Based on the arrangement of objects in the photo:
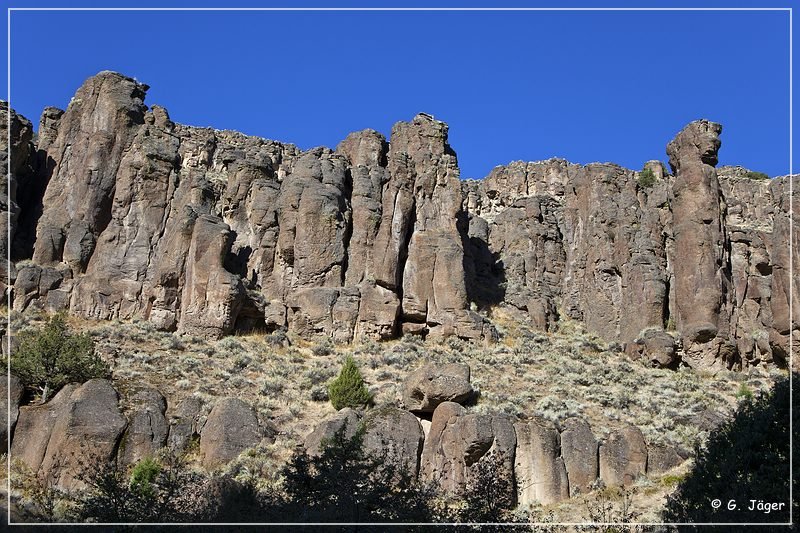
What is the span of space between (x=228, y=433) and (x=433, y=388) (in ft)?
25.0

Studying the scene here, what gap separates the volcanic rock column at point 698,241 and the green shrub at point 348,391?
19892 millimetres

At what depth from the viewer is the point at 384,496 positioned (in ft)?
68.8

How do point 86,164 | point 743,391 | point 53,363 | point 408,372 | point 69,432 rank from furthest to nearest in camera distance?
point 86,164, point 743,391, point 408,372, point 53,363, point 69,432

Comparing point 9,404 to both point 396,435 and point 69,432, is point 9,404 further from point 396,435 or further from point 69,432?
point 396,435

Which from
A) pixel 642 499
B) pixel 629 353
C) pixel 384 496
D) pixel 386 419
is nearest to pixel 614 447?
pixel 642 499

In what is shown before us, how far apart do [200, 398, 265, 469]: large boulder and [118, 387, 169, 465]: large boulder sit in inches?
56.9

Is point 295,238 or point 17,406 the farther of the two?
point 295,238

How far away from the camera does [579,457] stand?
2811 cm

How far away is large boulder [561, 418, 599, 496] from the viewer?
90.9ft

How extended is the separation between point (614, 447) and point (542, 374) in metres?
11.9

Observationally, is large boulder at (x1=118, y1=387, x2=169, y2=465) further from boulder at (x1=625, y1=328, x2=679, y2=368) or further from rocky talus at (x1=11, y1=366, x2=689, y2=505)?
boulder at (x1=625, y1=328, x2=679, y2=368)

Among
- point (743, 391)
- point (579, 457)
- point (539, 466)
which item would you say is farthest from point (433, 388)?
point (743, 391)

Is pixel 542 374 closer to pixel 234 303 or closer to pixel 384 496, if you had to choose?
pixel 234 303

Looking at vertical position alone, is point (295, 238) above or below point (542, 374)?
above
